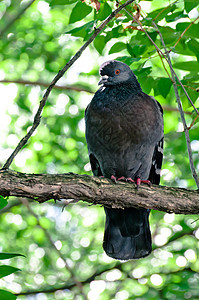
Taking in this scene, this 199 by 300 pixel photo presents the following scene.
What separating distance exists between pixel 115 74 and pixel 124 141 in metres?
0.95

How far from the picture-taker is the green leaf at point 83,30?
338 centimetres

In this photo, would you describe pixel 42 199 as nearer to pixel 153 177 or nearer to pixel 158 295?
pixel 158 295

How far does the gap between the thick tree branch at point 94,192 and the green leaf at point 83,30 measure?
1.34m

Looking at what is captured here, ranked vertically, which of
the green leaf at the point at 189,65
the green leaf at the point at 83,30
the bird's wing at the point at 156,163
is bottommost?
the bird's wing at the point at 156,163

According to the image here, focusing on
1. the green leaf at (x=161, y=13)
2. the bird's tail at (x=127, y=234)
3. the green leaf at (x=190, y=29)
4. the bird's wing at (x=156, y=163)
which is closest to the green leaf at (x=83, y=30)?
the green leaf at (x=161, y=13)

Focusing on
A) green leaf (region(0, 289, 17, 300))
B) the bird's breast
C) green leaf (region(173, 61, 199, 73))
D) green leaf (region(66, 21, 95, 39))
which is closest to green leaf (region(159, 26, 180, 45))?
green leaf (region(173, 61, 199, 73))

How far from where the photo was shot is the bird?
4.16m

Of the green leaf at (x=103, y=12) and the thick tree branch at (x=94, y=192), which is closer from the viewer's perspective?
the thick tree branch at (x=94, y=192)

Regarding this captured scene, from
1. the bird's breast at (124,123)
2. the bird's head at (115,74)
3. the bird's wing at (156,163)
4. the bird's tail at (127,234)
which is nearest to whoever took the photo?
the bird's breast at (124,123)

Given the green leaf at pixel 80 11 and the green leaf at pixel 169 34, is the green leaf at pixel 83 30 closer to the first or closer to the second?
the green leaf at pixel 80 11

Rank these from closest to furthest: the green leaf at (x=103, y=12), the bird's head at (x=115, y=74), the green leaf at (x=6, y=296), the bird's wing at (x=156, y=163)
→ the green leaf at (x=6, y=296)
the green leaf at (x=103, y=12)
the bird's head at (x=115, y=74)
the bird's wing at (x=156, y=163)

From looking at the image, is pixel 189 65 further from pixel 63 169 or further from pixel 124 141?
pixel 63 169

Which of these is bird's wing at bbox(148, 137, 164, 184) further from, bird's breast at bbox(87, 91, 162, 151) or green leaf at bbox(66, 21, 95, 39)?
green leaf at bbox(66, 21, 95, 39)

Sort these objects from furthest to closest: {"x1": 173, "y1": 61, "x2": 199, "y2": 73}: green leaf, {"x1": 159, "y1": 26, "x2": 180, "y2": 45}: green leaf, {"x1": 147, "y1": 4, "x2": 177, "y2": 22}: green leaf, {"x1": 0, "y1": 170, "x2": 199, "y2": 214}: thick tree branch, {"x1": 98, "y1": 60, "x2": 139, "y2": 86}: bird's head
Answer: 1. {"x1": 98, "y1": 60, "x2": 139, "y2": 86}: bird's head
2. {"x1": 173, "y1": 61, "x2": 199, "y2": 73}: green leaf
3. {"x1": 159, "y1": 26, "x2": 180, "y2": 45}: green leaf
4. {"x1": 147, "y1": 4, "x2": 177, "y2": 22}: green leaf
5. {"x1": 0, "y1": 170, "x2": 199, "y2": 214}: thick tree branch
